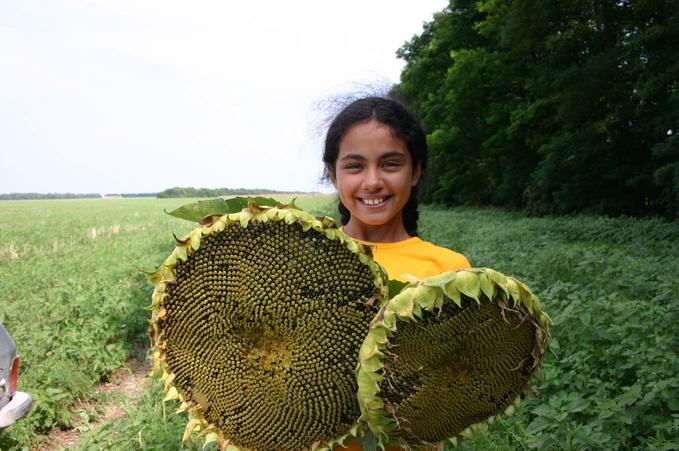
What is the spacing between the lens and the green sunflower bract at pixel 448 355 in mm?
1142

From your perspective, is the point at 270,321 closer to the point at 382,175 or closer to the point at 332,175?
the point at 382,175

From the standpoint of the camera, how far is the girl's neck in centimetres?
224

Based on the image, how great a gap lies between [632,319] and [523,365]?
399 centimetres

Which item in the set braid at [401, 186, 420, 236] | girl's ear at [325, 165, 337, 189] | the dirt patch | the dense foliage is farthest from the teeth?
the dense foliage

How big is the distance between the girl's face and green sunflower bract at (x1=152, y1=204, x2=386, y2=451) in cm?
77

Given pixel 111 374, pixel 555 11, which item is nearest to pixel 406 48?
pixel 555 11

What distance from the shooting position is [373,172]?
6.42ft

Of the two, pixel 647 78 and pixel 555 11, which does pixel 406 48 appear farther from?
pixel 647 78

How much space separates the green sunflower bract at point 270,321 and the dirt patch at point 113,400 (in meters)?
4.50

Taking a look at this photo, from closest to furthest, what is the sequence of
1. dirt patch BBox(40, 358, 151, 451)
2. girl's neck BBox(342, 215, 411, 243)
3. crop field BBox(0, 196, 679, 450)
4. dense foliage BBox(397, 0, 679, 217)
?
A: girl's neck BBox(342, 215, 411, 243), crop field BBox(0, 196, 679, 450), dirt patch BBox(40, 358, 151, 451), dense foliage BBox(397, 0, 679, 217)

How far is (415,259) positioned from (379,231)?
0.21m

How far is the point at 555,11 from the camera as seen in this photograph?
19078 millimetres

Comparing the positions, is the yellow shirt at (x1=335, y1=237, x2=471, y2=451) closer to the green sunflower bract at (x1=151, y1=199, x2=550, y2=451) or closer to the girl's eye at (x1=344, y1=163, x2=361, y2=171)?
the girl's eye at (x1=344, y1=163, x2=361, y2=171)

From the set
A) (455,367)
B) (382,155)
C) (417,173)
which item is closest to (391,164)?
(382,155)
